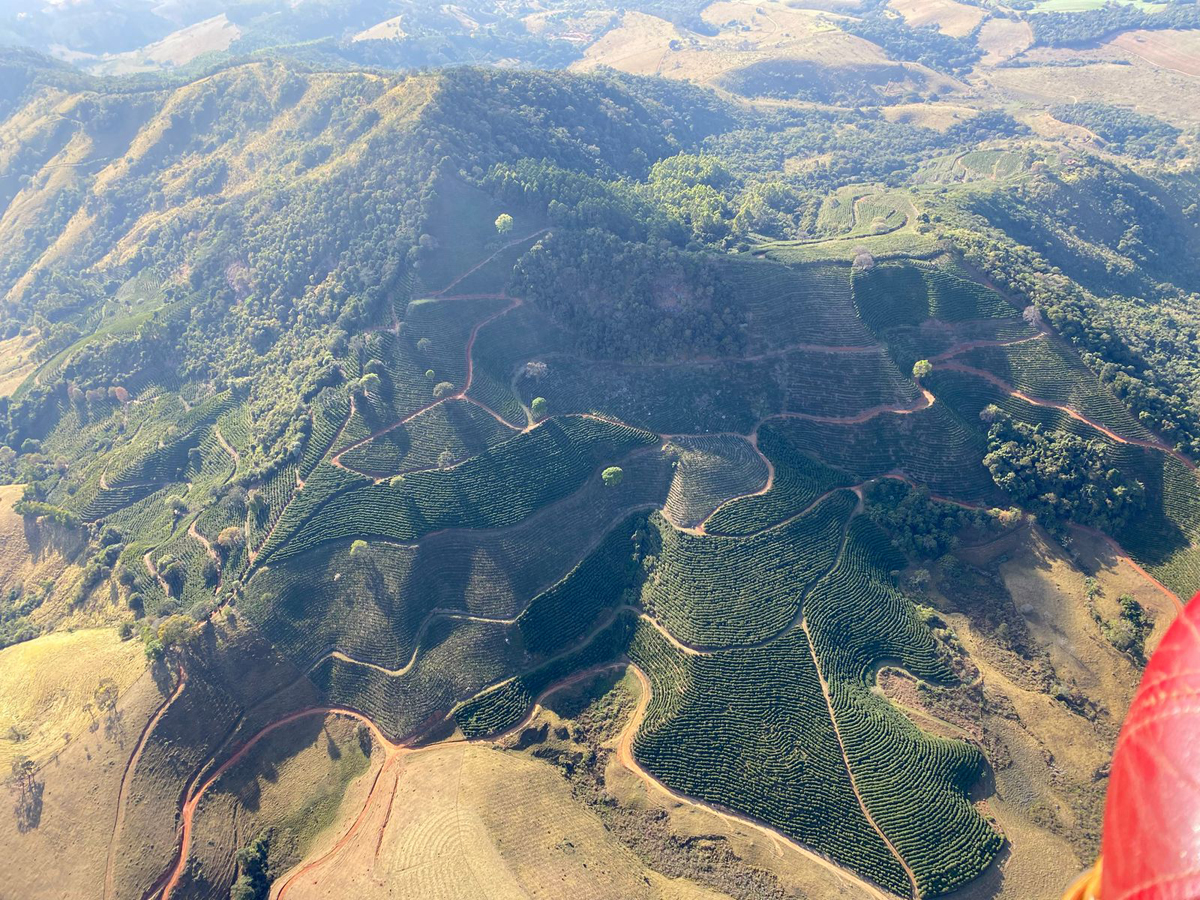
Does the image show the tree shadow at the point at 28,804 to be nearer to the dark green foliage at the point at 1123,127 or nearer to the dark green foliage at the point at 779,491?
the dark green foliage at the point at 779,491

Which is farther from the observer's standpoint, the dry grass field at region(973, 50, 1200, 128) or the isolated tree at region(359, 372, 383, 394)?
the dry grass field at region(973, 50, 1200, 128)

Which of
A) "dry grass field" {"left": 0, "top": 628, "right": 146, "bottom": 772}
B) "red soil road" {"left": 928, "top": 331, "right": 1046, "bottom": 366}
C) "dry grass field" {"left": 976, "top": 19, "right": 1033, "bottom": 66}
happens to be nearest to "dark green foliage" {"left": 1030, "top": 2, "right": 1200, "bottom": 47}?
"dry grass field" {"left": 976, "top": 19, "right": 1033, "bottom": 66}

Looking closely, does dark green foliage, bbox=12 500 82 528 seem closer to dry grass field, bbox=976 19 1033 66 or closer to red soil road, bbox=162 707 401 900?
red soil road, bbox=162 707 401 900

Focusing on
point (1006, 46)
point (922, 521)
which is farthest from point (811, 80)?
point (922, 521)

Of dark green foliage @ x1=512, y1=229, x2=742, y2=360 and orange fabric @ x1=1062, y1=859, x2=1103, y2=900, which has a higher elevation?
Answer: orange fabric @ x1=1062, y1=859, x2=1103, y2=900

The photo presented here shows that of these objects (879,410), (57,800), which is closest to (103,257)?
(57,800)

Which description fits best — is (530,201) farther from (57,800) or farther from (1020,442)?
(57,800)

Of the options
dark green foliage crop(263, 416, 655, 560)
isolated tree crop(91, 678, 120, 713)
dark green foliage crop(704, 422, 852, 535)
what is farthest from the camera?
dark green foliage crop(704, 422, 852, 535)

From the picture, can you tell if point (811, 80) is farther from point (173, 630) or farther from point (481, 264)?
point (173, 630)

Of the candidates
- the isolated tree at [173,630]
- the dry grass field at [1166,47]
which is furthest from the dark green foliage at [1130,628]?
the dry grass field at [1166,47]
